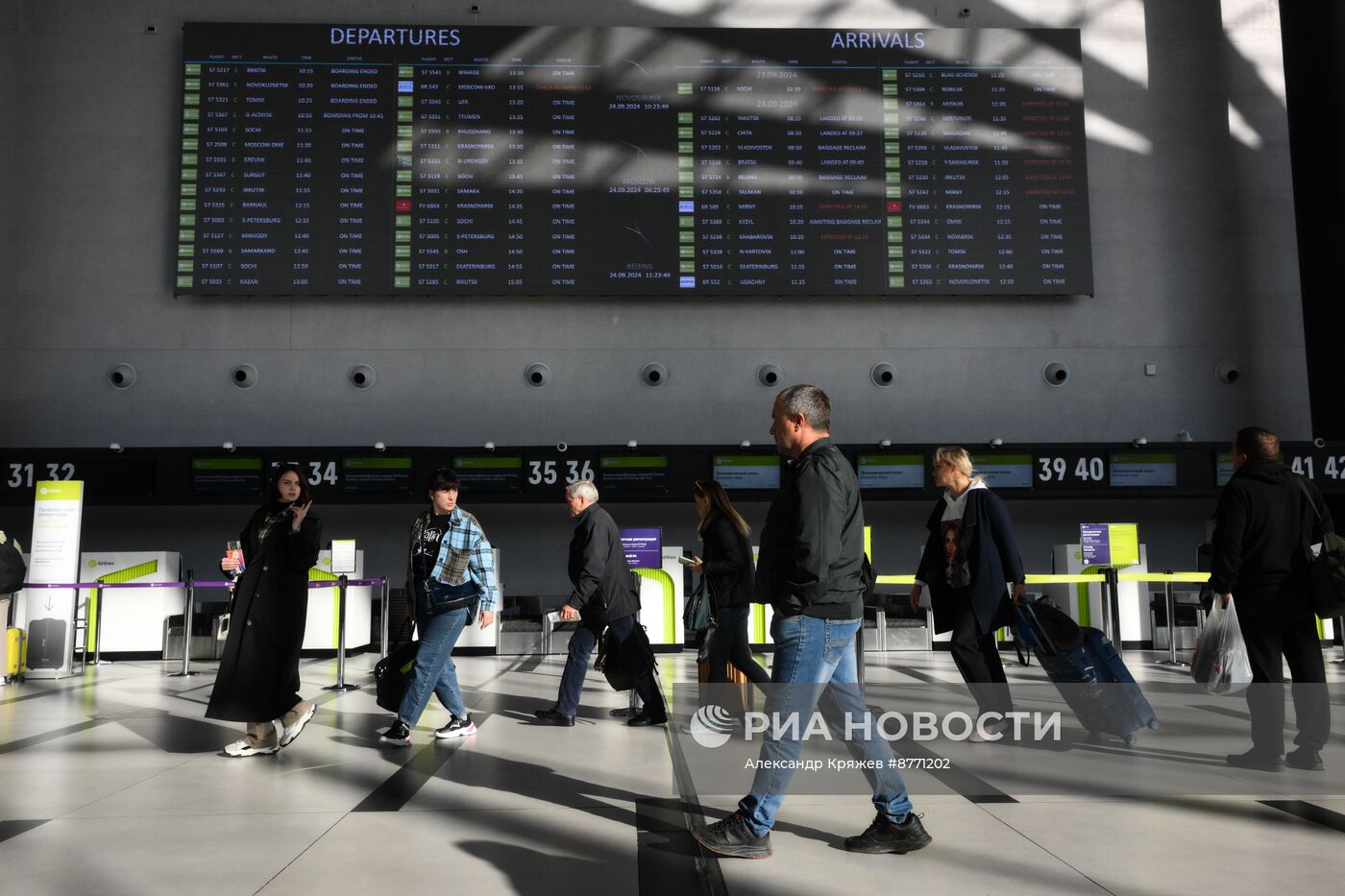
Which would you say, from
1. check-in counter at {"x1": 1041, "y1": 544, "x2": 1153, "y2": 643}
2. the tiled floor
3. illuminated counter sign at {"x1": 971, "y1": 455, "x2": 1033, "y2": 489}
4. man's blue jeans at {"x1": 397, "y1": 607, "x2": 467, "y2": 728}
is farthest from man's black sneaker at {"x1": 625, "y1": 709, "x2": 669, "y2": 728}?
check-in counter at {"x1": 1041, "y1": 544, "x2": 1153, "y2": 643}

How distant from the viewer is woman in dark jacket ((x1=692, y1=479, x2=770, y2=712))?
5.41 m

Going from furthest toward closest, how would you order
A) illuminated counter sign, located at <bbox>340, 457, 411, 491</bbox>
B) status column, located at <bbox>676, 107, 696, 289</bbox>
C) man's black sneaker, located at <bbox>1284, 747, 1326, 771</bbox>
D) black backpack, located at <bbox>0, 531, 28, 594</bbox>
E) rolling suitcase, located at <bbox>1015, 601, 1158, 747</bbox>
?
status column, located at <bbox>676, 107, 696, 289</bbox> → illuminated counter sign, located at <bbox>340, 457, 411, 491</bbox> → black backpack, located at <bbox>0, 531, 28, 594</bbox> → rolling suitcase, located at <bbox>1015, 601, 1158, 747</bbox> → man's black sneaker, located at <bbox>1284, 747, 1326, 771</bbox>

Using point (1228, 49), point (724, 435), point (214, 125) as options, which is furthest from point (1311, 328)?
point (214, 125)

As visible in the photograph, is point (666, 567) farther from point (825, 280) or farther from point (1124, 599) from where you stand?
point (1124, 599)

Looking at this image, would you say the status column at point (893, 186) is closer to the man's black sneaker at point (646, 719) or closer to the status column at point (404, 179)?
the status column at point (404, 179)

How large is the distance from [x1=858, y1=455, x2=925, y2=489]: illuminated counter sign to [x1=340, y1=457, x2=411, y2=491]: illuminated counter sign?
17.5 feet

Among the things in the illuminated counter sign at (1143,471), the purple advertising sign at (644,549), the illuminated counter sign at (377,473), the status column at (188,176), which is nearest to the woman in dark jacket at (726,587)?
the purple advertising sign at (644,549)

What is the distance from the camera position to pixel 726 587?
541 centimetres

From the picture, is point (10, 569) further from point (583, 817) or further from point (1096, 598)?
point (1096, 598)

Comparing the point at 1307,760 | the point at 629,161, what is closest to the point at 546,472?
the point at 629,161

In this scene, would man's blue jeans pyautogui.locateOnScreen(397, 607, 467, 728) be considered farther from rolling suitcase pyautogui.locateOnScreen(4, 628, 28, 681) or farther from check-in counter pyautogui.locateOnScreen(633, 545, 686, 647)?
check-in counter pyautogui.locateOnScreen(633, 545, 686, 647)

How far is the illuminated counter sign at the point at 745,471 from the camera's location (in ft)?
38.1

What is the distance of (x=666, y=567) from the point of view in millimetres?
11414

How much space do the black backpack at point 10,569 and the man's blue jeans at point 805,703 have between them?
24.8 ft
